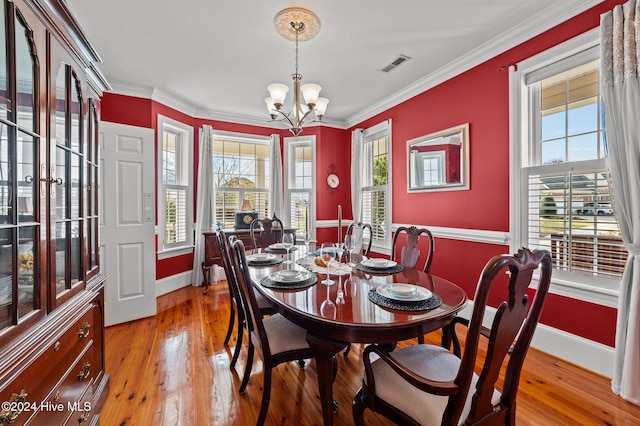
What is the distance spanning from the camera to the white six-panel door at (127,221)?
290cm

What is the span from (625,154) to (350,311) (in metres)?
2.10

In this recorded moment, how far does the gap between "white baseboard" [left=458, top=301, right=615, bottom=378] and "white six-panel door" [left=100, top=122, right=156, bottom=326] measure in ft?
12.4

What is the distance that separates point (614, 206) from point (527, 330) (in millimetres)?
1631

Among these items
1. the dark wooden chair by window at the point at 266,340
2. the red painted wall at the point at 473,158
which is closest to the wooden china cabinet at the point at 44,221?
the dark wooden chair by window at the point at 266,340

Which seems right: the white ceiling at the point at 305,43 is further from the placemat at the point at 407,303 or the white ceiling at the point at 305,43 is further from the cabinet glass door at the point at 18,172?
the placemat at the point at 407,303

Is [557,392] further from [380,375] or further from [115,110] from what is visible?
[115,110]

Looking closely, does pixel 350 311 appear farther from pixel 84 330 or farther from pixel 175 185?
pixel 175 185

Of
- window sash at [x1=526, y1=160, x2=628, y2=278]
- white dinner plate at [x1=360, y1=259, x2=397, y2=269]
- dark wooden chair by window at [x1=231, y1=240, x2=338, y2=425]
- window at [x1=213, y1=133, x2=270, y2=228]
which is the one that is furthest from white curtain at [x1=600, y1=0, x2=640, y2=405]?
window at [x1=213, y1=133, x2=270, y2=228]

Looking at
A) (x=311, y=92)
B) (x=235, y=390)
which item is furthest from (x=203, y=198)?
(x=235, y=390)

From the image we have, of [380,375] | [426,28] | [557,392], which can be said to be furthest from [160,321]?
[426,28]

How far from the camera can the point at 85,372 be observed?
1.42m

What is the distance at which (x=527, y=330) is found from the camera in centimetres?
101

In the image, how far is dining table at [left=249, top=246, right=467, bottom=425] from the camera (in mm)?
1208

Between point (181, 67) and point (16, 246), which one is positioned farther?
point (181, 67)
